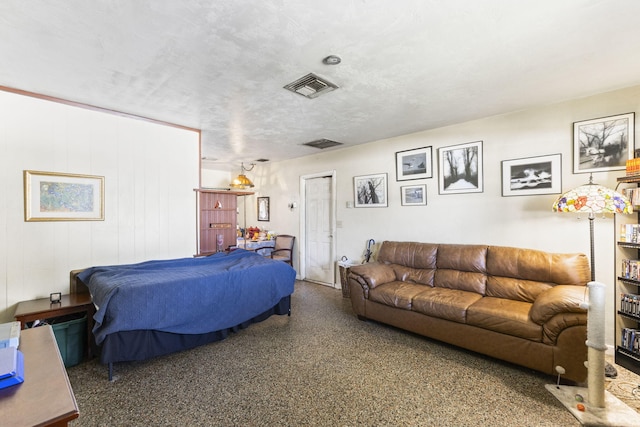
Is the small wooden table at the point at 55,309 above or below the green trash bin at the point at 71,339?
above

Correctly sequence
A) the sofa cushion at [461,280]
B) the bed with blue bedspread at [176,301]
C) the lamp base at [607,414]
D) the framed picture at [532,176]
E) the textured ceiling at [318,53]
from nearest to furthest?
the lamp base at [607,414]
the textured ceiling at [318,53]
the bed with blue bedspread at [176,301]
the framed picture at [532,176]
the sofa cushion at [461,280]

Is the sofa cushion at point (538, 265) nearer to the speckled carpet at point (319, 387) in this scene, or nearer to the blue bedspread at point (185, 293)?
the speckled carpet at point (319, 387)

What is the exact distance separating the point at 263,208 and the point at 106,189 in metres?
3.72

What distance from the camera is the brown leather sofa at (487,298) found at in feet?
7.59

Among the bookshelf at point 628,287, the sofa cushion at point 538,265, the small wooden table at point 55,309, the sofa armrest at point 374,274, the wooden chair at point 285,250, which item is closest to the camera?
the small wooden table at point 55,309

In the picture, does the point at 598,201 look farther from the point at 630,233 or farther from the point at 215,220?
the point at 215,220

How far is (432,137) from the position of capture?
4094 mm

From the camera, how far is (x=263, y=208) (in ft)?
22.5

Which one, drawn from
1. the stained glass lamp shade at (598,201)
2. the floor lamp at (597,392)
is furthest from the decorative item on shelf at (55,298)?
the stained glass lamp shade at (598,201)

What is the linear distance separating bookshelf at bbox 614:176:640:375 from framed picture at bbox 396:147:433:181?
196 cm

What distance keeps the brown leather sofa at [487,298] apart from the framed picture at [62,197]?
10.1 feet

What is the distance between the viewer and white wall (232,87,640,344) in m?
2.90

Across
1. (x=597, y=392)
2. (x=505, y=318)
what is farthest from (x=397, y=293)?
(x=597, y=392)

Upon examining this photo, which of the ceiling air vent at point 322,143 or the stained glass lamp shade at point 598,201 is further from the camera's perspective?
the ceiling air vent at point 322,143
